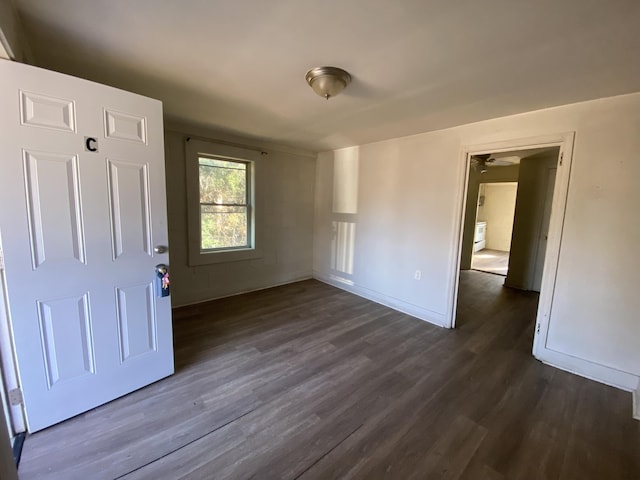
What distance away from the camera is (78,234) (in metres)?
1.71

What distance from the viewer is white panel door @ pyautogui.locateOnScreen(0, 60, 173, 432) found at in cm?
152

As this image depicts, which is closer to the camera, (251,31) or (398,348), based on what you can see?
(251,31)

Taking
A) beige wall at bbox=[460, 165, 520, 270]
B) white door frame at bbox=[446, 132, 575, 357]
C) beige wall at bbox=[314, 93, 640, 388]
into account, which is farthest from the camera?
beige wall at bbox=[460, 165, 520, 270]

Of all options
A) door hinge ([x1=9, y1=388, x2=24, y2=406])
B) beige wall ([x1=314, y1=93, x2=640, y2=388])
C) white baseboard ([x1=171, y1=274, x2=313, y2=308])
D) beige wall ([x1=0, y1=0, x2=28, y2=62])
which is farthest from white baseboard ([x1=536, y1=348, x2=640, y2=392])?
beige wall ([x1=0, y1=0, x2=28, y2=62])

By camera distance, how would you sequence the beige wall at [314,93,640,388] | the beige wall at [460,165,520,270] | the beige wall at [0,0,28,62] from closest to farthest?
the beige wall at [0,0,28,62] < the beige wall at [314,93,640,388] < the beige wall at [460,165,520,270]

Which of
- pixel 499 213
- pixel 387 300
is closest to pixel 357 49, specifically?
pixel 387 300

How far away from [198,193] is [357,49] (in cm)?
A: 273

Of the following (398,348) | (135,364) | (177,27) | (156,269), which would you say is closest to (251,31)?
(177,27)

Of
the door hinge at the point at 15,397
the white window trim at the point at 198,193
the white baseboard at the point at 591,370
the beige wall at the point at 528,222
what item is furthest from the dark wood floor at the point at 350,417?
the beige wall at the point at 528,222

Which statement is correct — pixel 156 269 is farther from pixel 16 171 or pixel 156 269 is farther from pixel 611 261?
pixel 611 261

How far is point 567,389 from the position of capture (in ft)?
7.19

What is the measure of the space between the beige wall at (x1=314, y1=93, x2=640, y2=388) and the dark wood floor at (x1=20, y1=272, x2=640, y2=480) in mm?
387

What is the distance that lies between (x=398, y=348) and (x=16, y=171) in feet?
10.2

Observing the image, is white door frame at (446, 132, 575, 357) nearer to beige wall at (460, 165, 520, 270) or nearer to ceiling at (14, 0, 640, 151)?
ceiling at (14, 0, 640, 151)
